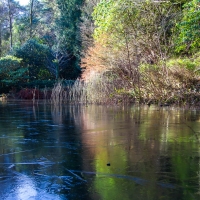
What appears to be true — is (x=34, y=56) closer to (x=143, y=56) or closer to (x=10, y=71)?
(x=10, y=71)

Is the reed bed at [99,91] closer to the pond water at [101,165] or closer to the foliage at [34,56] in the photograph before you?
the pond water at [101,165]

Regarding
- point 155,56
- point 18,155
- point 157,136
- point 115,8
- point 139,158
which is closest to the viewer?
point 139,158

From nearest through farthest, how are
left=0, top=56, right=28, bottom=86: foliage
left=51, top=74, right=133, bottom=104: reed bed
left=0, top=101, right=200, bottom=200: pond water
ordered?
left=0, top=101, right=200, bottom=200: pond water → left=51, top=74, right=133, bottom=104: reed bed → left=0, top=56, right=28, bottom=86: foliage

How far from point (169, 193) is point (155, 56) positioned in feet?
39.5

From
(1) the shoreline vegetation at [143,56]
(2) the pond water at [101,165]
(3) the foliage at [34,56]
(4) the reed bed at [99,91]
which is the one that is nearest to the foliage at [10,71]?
(3) the foliage at [34,56]

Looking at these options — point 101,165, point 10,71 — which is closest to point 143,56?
point 101,165

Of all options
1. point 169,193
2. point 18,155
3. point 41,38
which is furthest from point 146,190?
point 41,38

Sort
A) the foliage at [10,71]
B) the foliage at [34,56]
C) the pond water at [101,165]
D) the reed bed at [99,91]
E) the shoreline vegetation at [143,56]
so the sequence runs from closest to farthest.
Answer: the pond water at [101,165] → the shoreline vegetation at [143,56] → the reed bed at [99,91] → the foliage at [10,71] → the foliage at [34,56]

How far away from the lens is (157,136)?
5305mm

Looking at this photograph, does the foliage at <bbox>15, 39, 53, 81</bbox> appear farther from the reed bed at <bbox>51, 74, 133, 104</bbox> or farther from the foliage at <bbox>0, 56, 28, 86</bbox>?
the reed bed at <bbox>51, 74, 133, 104</bbox>

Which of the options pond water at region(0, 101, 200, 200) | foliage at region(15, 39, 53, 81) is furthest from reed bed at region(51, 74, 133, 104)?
foliage at region(15, 39, 53, 81)

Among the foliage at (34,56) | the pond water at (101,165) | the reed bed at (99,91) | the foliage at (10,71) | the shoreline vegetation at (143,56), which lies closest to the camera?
the pond water at (101,165)

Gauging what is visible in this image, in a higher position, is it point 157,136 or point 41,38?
point 41,38

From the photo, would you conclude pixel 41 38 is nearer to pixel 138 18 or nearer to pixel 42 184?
pixel 138 18
